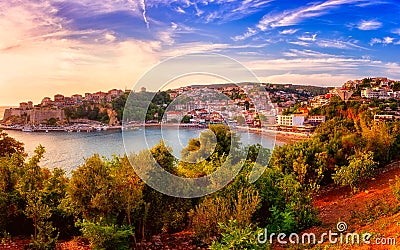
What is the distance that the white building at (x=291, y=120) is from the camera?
4044 cm

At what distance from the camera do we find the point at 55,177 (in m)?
7.74

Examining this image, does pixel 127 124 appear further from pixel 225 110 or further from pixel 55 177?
pixel 225 110

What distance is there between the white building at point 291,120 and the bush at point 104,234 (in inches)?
1393

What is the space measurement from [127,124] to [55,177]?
7.20ft

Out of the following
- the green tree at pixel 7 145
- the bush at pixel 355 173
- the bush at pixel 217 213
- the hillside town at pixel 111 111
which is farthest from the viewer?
the hillside town at pixel 111 111

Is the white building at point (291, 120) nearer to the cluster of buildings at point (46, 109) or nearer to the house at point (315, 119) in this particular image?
the house at point (315, 119)

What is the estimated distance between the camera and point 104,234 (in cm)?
566
